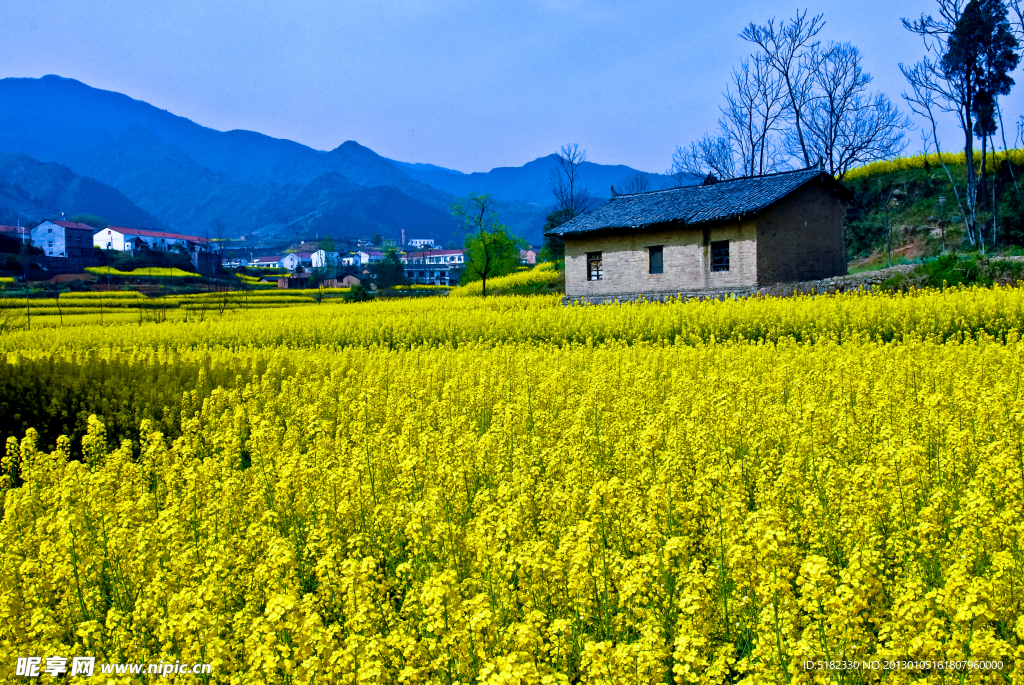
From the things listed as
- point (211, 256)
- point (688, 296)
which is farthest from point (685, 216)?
point (211, 256)

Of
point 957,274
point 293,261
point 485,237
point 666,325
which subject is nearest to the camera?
point 666,325

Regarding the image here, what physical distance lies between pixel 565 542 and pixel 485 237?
43.0 meters

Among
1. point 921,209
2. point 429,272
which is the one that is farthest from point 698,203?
point 429,272

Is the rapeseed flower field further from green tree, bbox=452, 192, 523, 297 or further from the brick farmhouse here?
green tree, bbox=452, 192, 523, 297

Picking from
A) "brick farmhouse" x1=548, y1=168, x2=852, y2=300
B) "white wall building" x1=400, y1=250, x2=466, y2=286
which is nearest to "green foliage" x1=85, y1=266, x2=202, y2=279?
"white wall building" x1=400, y1=250, x2=466, y2=286

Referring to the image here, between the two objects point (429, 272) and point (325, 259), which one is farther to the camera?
point (325, 259)

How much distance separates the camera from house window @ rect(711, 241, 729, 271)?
952 inches

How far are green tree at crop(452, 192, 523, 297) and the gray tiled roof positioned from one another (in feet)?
35.7

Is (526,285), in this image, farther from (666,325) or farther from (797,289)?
(666,325)

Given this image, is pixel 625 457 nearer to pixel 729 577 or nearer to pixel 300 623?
pixel 729 577

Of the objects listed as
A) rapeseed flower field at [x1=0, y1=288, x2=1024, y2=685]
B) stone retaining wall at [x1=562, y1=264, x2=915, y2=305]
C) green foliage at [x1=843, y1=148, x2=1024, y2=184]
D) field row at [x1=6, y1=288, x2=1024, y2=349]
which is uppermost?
green foliage at [x1=843, y1=148, x2=1024, y2=184]

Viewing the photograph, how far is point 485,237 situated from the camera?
4509 centimetres

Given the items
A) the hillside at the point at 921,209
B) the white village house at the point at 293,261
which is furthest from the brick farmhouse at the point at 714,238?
the white village house at the point at 293,261

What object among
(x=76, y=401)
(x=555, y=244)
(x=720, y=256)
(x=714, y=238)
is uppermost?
(x=555, y=244)
